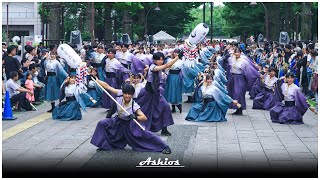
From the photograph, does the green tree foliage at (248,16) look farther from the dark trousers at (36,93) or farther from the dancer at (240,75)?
the dancer at (240,75)

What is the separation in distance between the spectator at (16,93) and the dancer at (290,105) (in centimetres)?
619

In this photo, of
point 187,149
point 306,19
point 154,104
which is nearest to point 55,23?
point 306,19

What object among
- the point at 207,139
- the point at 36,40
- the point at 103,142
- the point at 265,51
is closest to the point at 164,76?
the point at 207,139

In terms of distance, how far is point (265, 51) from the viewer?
29.0 meters

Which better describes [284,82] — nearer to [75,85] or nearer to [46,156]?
[75,85]

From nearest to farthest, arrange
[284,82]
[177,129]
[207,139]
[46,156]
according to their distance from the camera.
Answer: [46,156]
[207,139]
[177,129]
[284,82]

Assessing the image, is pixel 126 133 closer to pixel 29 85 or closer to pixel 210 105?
pixel 210 105

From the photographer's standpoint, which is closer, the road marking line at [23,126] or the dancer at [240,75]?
the road marking line at [23,126]

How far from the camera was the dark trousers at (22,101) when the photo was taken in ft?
54.6

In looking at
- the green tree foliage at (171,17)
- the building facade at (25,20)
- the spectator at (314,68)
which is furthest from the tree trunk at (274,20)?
the building facade at (25,20)

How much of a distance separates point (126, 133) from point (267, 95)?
7995 millimetres

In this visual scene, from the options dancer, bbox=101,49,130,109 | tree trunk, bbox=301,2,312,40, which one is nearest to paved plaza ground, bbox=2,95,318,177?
dancer, bbox=101,49,130,109

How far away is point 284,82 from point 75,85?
472cm

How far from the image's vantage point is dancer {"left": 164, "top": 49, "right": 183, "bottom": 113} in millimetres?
16516
